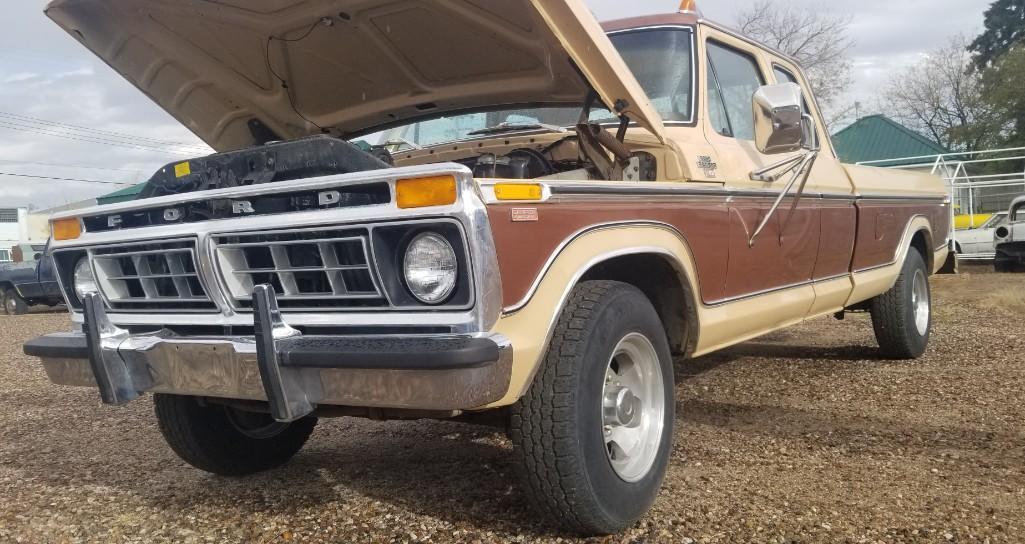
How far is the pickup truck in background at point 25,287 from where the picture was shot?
56.0ft

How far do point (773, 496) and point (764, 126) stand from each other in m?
1.56

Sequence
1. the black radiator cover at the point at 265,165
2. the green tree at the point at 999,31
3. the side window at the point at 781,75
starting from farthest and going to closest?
the green tree at the point at 999,31 < the side window at the point at 781,75 < the black radiator cover at the point at 265,165

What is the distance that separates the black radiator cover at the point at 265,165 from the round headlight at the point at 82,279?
0.35m

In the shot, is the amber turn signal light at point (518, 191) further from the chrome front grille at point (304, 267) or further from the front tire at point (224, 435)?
the front tire at point (224, 435)

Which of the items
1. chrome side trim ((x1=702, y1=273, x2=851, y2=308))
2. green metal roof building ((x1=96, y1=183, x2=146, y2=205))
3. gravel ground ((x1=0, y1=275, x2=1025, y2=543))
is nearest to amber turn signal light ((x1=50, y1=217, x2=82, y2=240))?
green metal roof building ((x1=96, y1=183, x2=146, y2=205))

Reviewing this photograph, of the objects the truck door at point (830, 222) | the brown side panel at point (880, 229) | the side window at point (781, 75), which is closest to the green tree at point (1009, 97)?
the brown side panel at point (880, 229)

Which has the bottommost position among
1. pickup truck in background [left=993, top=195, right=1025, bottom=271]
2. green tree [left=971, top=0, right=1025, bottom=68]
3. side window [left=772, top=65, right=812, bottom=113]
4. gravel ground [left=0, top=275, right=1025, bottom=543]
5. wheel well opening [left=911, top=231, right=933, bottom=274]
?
pickup truck in background [left=993, top=195, right=1025, bottom=271]

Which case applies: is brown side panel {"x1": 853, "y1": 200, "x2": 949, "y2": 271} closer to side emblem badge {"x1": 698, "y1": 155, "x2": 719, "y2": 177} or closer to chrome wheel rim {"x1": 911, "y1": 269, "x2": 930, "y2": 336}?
chrome wheel rim {"x1": 911, "y1": 269, "x2": 930, "y2": 336}

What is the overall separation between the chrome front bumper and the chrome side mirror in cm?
182

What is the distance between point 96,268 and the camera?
3051 mm

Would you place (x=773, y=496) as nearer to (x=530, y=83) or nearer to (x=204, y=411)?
(x=530, y=83)

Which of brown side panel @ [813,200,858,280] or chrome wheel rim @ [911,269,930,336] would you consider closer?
brown side panel @ [813,200,858,280]

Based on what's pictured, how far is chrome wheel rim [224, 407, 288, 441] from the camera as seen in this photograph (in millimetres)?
3697

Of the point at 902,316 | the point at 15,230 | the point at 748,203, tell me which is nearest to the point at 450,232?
the point at 748,203
